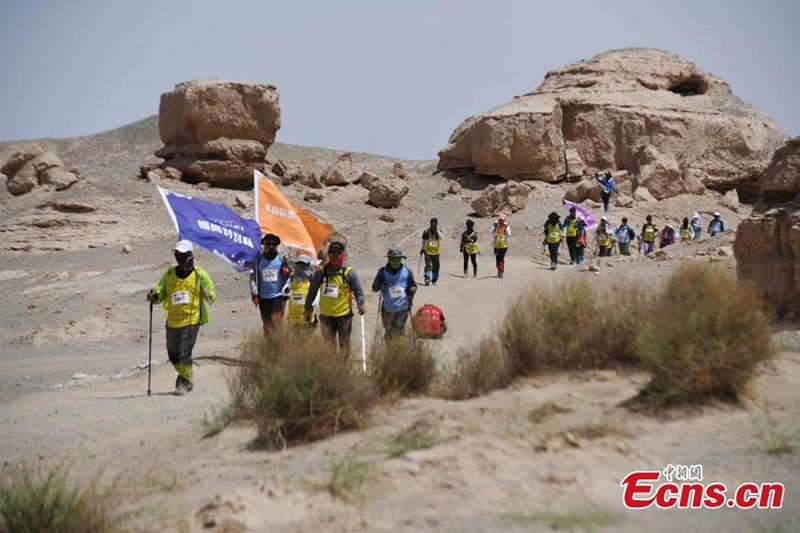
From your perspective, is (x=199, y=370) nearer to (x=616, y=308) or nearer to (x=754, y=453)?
(x=616, y=308)

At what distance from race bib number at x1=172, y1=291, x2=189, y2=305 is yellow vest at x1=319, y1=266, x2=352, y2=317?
1.52 m

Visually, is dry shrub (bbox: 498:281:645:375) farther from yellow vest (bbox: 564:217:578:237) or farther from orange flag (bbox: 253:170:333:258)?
yellow vest (bbox: 564:217:578:237)

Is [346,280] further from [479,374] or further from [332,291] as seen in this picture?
[479,374]

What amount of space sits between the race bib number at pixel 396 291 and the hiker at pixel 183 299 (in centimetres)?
213

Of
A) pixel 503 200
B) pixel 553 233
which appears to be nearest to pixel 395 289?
pixel 553 233

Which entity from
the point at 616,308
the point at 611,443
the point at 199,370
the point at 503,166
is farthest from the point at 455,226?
the point at 611,443

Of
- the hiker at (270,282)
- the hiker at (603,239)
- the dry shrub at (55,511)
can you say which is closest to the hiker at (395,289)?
the hiker at (270,282)

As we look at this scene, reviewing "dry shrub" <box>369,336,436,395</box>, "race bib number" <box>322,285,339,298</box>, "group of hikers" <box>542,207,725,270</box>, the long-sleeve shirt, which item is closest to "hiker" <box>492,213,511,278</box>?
"group of hikers" <box>542,207,725,270</box>

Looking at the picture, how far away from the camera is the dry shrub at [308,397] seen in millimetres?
6367

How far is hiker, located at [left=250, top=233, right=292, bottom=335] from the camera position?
10109mm

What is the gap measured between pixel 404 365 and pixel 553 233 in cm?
1318

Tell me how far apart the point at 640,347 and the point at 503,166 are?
3101 cm

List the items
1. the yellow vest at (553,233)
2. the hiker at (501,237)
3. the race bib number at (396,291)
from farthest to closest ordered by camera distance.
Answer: the yellow vest at (553,233)
the hiker at (501,237)
the race bib number at (396,291)

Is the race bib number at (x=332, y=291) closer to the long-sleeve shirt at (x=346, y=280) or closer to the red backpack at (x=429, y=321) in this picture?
the long-sleeve shirt at (x=346, y=280)
